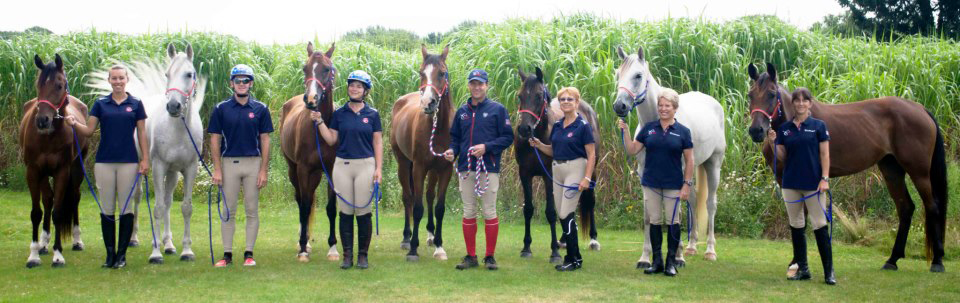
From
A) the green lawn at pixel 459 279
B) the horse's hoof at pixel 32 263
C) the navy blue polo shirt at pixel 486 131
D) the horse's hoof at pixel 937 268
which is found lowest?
the horse's hoof at pixel 32 263

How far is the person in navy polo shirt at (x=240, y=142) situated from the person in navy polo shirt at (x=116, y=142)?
596 millimetres

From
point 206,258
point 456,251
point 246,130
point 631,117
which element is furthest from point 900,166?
point 206,258

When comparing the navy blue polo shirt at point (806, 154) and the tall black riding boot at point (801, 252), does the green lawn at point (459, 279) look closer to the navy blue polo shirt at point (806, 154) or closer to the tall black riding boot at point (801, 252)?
the tall black riding boot at point (801, 252)

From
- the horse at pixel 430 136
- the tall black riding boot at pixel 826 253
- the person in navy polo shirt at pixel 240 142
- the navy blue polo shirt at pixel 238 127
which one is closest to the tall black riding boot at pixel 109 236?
the person in navy polo shirt at pixel 240 142

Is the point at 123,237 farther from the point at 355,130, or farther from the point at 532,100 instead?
the point at 532,100

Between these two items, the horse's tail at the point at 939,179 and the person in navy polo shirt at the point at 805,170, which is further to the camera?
the horse's tail at the point at 939,179

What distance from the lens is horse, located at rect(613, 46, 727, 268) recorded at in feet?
20.9

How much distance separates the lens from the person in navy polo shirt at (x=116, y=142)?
6.08 meters

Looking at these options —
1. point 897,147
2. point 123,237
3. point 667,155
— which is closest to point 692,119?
point 667,155

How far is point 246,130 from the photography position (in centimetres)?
613

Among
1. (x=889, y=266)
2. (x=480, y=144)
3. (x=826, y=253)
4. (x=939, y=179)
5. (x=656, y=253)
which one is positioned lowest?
(x=889, y=266)

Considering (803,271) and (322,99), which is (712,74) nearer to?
A: (803,271)

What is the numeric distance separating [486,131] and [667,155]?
1349 millimetres

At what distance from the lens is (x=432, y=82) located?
6.27m
